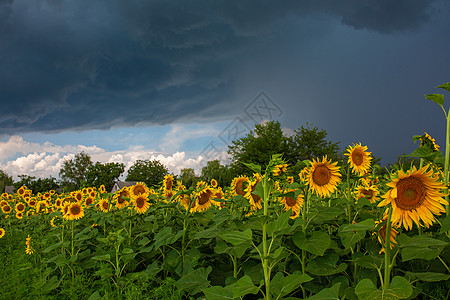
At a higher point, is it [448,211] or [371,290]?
[448,211]

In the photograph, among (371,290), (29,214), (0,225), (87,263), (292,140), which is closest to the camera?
(371,290)

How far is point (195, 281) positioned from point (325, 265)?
48.3 inches

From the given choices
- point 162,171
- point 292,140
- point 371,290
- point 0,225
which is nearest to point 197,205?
point 371,290

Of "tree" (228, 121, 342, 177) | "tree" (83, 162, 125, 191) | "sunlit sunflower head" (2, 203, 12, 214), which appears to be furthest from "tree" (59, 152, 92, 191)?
"sunlit sunflower head" (2, 203, 12, 214)

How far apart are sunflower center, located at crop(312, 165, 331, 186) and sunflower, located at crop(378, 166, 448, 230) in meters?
1.02

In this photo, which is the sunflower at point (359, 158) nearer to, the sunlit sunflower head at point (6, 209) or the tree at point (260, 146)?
the sunlit sunflower head at point (6, 209)

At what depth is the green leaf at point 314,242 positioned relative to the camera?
2162 millimetres

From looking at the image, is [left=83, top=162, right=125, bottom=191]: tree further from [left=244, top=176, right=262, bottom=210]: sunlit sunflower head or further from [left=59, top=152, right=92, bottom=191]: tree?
[left=244, top=176, right=262, bottom=210]: sunlit sunflower head

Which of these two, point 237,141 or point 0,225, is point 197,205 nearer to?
point 0,225

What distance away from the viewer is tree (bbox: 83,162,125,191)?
64688 millimetres

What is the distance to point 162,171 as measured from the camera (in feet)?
251

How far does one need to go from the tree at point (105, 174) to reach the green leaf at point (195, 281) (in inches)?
2590

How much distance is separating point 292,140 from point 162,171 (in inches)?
1562

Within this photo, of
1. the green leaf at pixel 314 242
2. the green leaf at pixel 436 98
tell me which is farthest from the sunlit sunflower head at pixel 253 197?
the green leaf at pixel 436 98
